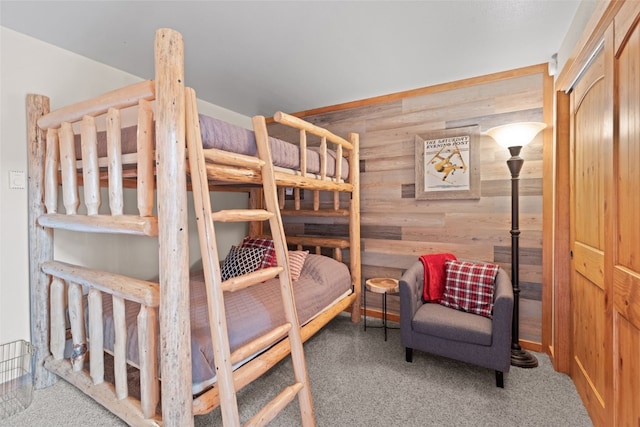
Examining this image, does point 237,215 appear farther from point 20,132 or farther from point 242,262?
point 20,132

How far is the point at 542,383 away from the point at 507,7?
2.46 meters

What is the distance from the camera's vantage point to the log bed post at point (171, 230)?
121 centimetres

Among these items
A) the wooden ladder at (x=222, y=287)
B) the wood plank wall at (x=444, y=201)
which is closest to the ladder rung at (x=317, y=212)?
the wood plank wall at (x=444, y=201)

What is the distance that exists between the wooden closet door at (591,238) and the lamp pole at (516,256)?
293 millimetres

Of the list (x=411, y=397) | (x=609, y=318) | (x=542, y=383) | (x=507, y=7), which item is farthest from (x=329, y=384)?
(x=507, y=7)

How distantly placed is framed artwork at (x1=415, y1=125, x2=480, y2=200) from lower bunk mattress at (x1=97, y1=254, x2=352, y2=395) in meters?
1.24

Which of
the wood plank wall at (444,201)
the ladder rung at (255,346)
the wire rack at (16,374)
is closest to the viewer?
the ladder rung at (255,346)

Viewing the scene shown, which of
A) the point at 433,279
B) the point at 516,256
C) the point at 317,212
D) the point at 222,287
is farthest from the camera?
the point at 317,212

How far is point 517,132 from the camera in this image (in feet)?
7.04

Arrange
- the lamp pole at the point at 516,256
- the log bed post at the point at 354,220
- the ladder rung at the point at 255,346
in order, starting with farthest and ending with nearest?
the log bed post at the point at 354,220 → the lamp pole at the point at 516,256 → the ladder rung at the point at 255,346

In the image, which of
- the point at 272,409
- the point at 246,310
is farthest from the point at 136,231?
the point at 272,409

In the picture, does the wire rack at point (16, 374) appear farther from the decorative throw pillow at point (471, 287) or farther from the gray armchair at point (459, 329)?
the decorative throw pillow at point (471, 287)

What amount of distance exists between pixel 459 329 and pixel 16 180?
315 centimetres

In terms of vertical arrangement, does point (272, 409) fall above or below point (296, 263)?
below
